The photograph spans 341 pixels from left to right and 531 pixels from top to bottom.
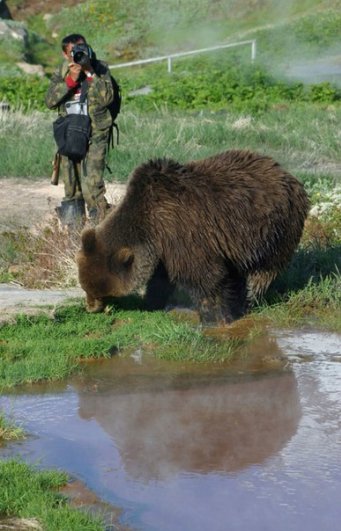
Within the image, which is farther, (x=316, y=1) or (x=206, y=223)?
→ (x=316, y=1)

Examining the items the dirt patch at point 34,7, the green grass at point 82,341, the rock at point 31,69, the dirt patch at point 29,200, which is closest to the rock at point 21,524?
the green grass at point 82,341

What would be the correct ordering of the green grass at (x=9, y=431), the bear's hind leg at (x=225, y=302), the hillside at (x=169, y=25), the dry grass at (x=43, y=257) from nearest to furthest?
the green grass at (x=9, y=431)
the bear's hind leg at (x=225, y=302)
the dry grass at (x=43, y=257)
the hillside at (x=169, y=25)

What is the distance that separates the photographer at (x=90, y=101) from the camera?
9.95 meters

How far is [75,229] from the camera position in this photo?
10.2 meters

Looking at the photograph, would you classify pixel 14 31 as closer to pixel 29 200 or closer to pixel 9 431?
pixel 29 200

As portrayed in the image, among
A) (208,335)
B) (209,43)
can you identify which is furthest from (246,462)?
(209,43)

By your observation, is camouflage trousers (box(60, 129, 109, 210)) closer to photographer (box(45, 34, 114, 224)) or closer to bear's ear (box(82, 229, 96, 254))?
photographer (box(45, 34, 114, 224))

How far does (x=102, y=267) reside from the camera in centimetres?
857

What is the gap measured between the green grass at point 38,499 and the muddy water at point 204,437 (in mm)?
212

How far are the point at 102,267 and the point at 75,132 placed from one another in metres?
1.83

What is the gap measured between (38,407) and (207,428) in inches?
43.5

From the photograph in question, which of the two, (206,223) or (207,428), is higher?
(206,223)

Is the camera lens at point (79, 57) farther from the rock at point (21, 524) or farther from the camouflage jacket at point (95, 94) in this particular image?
the rock at point (21, 524)

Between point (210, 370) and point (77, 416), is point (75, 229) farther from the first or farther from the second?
point (77, 416)
